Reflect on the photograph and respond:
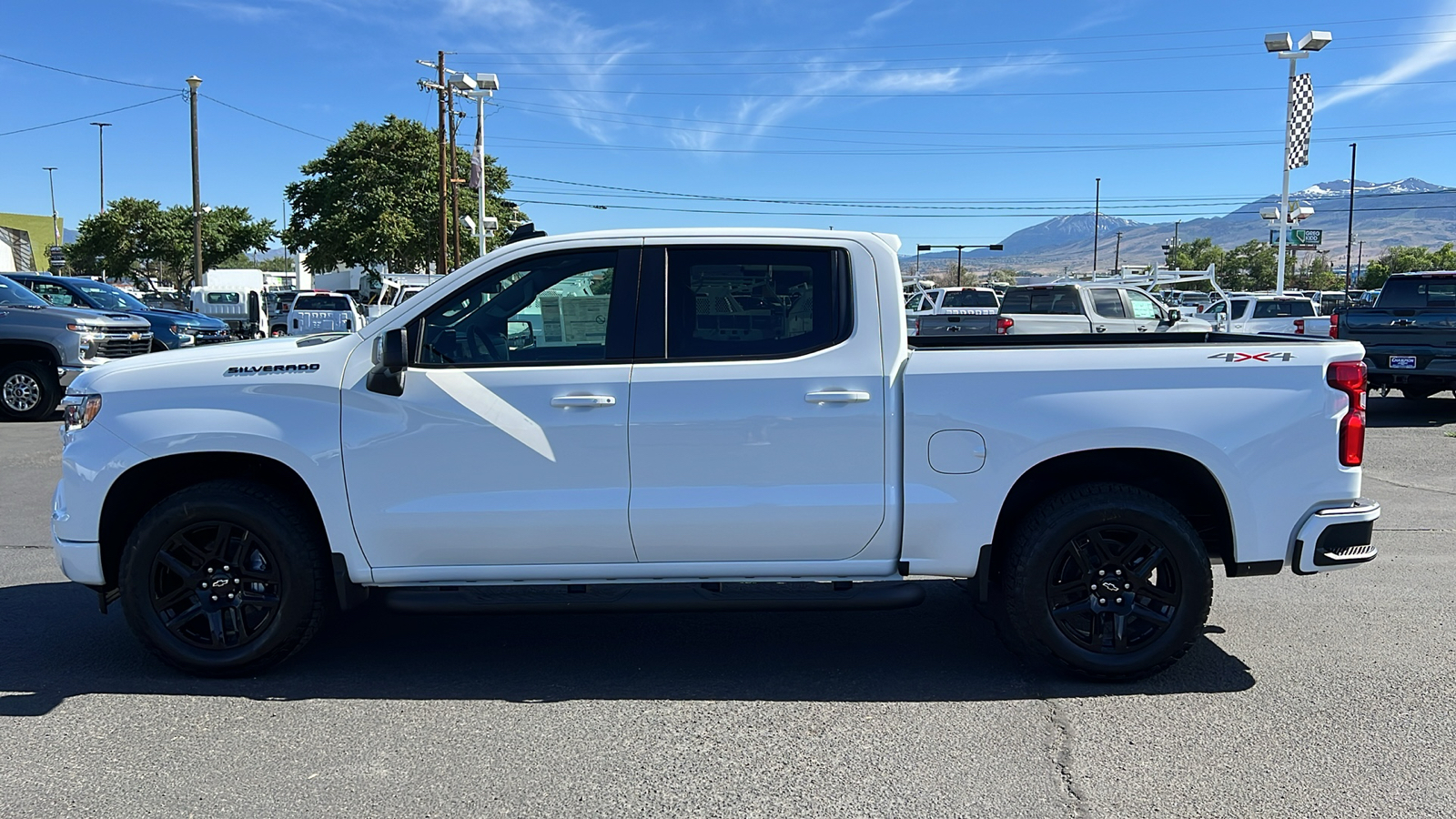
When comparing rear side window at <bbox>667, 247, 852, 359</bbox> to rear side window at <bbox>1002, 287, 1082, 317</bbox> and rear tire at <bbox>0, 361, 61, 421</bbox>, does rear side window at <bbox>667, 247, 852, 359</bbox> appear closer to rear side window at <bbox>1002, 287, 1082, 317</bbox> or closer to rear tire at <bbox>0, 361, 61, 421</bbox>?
rear tire at <bbox>0, 361, 61, 421</bbox>

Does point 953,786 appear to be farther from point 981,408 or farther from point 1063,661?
point 981,408

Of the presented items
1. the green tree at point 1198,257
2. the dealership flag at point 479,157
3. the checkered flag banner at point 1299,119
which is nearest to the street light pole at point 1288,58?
the checkered flag banner at point 1299,119

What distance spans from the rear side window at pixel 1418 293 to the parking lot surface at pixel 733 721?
9987 mm

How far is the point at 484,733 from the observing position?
4004 millimetres

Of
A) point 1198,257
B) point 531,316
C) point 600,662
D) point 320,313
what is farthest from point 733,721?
point 1198,257

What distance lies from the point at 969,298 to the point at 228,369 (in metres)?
27.0

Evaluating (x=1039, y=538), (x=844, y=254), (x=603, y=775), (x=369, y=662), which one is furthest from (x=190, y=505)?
(x=1039, y=538)

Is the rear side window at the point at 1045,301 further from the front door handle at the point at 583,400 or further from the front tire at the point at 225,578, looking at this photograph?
the front tire at the point at 225,578

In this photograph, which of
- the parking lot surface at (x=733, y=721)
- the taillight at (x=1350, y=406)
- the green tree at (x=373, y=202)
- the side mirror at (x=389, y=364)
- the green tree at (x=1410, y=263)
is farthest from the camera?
the green tree at (x=1410, y=263)

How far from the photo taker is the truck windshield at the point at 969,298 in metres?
→ 29.0

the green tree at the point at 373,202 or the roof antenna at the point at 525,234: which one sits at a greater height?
the green tree at the point at 373,202

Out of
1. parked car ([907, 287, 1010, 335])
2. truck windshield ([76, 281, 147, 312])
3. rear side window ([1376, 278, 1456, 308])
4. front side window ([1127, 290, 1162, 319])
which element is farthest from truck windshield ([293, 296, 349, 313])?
rear side window ([1376, 278, 1456, 308])

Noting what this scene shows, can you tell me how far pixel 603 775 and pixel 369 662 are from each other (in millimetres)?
1676

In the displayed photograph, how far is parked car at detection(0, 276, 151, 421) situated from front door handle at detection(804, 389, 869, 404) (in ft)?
42.0
